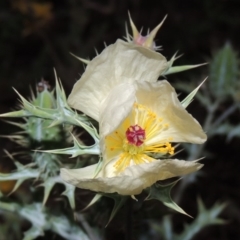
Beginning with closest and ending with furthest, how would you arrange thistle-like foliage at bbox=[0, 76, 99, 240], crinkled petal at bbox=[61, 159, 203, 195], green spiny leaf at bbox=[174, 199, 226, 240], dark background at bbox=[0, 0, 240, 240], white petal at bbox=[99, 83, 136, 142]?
crinkled petal at bbox=[61, 159, 203, 195] < white petal at bbox=[99, 83, 136, 142] < thistle-like foliage at bbox=[0, 76, 99, 240] < green spiny leaf at bbox=[174, 199, 226, 240] < dark background at bbox=[0, 0, 240, 240]

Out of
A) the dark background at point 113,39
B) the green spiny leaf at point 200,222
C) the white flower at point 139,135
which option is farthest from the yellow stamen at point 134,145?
the dark background at point 113,39

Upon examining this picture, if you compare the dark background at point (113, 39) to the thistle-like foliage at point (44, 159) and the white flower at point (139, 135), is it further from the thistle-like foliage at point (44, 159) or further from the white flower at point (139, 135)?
the white flower at point (139, 135)

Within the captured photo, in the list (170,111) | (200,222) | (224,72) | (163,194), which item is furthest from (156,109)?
(224,72)

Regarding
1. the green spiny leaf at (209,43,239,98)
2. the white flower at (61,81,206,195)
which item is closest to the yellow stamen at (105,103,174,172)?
the white flower at (61,81,206,195)

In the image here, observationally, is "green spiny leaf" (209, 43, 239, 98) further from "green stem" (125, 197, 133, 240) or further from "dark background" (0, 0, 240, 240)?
"green stem" (125, 197, 133, 240)

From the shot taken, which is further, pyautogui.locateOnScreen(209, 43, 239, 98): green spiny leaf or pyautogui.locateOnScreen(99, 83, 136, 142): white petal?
pyautogui.locateOnScreen(209, 43, 239, 98): green spiny leaf

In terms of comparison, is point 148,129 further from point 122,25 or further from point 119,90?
point 122,25

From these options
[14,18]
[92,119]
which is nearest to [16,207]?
[92,119]

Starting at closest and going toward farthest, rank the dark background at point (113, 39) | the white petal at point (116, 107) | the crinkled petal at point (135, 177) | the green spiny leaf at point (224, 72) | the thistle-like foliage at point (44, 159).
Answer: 1. the crinkled petal at point (135, 177)
2. the white petal at point (116, 107)
3. the thistle-like foliage at point (44, 159)
4. the green spiny leaf at point (224, 72)
5. the dark background at point (113, 39)
